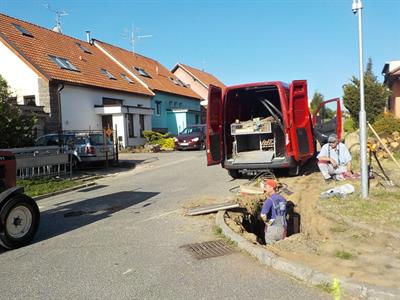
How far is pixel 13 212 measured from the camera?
656 centimetres

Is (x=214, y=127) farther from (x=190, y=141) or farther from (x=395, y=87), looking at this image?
(x=395, y=87)

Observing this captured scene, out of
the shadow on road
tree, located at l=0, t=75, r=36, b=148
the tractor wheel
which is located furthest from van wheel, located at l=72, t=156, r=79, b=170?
the tractor wheel

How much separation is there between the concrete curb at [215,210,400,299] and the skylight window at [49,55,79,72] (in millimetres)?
22705

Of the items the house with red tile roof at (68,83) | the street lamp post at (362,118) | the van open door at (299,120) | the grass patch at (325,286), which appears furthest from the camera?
the house with red tile roof at (68,83)

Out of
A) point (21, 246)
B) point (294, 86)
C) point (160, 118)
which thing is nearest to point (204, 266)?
point (21, 246)

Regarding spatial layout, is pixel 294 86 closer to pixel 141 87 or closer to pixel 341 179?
pixel 341 179

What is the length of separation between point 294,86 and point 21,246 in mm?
7067

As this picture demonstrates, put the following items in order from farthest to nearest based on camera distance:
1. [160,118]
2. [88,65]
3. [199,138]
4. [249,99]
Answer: [160,118]
[88,65]
[199,138]
[249,99]

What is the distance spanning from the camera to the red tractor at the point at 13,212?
639cm

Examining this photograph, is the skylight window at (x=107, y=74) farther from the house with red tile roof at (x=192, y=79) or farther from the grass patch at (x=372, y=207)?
the grass patch at (x=372, y=207)

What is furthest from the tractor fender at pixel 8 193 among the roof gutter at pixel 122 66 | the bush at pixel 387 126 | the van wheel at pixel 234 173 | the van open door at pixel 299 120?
the roof gutter at pixel 122 66

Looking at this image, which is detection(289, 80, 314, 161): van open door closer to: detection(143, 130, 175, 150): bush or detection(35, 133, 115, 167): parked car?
detection(35, 133, 115, 167): parked car

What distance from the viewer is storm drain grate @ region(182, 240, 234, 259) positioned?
19.1 ft

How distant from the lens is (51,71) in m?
24.4
